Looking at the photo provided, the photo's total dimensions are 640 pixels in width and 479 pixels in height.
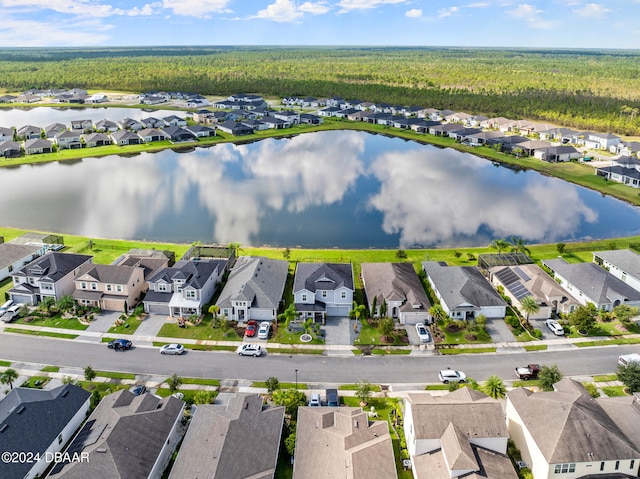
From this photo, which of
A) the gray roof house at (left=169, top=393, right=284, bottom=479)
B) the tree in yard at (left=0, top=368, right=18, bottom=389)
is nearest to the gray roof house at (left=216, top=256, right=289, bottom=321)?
the gray roof house at (left=169, top=393, right=284, bottom=479)

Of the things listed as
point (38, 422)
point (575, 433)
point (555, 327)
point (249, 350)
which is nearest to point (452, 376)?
point (575, 433)

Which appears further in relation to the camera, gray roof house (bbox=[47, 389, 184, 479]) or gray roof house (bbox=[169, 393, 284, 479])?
gray roof house (bbox=[169, 393, 284, 479])

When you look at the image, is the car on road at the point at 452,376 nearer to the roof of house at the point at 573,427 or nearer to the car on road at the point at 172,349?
the roof of house at the point at 573,427

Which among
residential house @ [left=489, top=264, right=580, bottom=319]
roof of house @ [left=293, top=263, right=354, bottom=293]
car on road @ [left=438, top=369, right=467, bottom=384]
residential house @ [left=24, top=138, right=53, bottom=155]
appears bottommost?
car on road @ [left=438, top=369, right=467, bottom=384]

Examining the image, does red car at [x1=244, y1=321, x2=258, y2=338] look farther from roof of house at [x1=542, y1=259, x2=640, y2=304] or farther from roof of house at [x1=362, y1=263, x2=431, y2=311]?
roof of house at [x1=542, y1=259, x2=640, y2=304]

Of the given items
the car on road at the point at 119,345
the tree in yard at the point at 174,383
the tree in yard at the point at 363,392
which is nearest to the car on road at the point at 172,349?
the car on road at the point at 119,345
